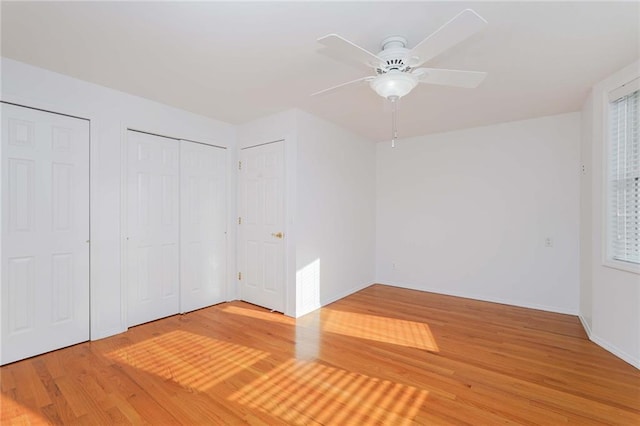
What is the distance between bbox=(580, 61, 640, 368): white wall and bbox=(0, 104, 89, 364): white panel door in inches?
191

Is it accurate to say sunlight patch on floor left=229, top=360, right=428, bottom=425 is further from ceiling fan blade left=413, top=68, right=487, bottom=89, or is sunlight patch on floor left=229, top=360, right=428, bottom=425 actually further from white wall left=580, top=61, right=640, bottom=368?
ceiling fan blade left=413, top=68, right=487, bottom=89

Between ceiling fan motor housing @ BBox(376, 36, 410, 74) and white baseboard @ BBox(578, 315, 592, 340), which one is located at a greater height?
ceiling fan motor housing @ BBox(376, 36, 410, 74)

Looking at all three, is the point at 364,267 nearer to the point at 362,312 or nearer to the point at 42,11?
the point at 362,312

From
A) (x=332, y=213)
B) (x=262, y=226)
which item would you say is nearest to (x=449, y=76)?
(x=332, y=213)

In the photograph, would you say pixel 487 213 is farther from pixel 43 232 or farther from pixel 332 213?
pixel 43 232

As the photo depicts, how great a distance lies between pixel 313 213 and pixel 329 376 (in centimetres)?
200

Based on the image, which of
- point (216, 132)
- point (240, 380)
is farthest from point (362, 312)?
point (216, 132)

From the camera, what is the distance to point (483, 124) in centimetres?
413

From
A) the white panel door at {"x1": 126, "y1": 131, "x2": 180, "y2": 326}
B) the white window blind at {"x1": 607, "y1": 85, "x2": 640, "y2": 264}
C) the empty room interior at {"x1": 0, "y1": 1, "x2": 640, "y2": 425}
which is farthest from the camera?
the white panel door at {"x1": 126, "y1": 131, "x2": 180, "y2": 326}

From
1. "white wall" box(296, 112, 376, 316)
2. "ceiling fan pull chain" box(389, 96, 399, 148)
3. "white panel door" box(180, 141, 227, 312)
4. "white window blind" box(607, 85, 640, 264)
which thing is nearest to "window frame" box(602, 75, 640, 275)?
"white window blind" box(607, 85, 640, 264)

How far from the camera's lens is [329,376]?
7.47ft

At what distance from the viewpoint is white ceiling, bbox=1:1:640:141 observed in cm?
179

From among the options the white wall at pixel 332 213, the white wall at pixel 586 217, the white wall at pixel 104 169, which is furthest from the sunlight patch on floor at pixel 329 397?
the white wall at pixel 586 217

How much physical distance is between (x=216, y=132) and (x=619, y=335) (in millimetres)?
4777
